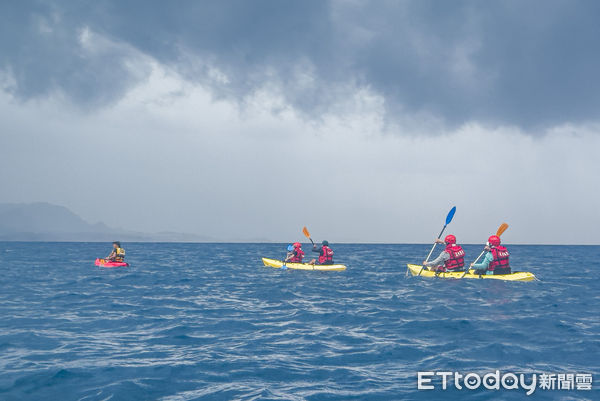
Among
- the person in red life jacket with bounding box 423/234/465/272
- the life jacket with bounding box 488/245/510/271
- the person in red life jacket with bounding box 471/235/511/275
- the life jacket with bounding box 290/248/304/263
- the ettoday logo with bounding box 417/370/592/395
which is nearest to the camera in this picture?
the ettoday logo with bounding box 417/370/592/395

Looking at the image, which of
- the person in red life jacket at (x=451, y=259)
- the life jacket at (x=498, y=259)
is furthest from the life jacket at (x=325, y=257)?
the life jacket at (x=498, y=259)

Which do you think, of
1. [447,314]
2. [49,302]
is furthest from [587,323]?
[49,302]

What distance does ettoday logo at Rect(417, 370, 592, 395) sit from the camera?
6969 millimetres

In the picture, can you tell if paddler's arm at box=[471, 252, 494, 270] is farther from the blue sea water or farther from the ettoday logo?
the ettoday logo

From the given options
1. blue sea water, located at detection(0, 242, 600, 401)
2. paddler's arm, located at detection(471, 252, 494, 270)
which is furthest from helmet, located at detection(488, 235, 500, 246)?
blue sea water, located at detection(0, 242, 600, 401)

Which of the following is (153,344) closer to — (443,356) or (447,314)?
(443,356)

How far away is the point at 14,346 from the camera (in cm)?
961

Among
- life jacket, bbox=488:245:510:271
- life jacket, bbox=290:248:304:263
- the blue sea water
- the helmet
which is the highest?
the helmet

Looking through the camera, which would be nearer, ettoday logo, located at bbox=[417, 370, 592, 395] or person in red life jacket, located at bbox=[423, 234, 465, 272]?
ettoday logo, located at bbox=[417, 370, 592, 395]

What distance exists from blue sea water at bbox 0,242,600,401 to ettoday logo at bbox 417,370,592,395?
0.17 metres

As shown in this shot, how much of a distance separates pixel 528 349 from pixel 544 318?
166 inches

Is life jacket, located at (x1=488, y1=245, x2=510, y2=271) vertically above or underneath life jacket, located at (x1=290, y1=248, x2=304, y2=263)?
above

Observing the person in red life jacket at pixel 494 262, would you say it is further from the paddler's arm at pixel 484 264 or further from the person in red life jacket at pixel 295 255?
the person in red life jacket at pixel 295 255

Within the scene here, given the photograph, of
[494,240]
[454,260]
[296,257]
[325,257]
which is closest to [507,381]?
[494,240]
